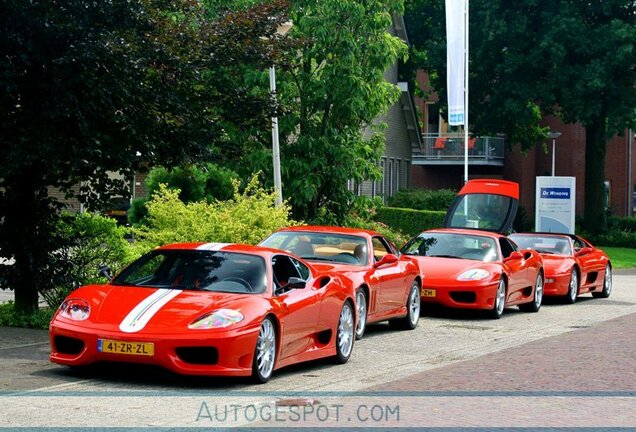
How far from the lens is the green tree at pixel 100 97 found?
14.3 m

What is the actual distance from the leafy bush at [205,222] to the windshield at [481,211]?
18608 mm

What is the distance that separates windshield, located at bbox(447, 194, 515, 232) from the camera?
128 feet

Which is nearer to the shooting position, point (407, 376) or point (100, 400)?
point (100, 400)

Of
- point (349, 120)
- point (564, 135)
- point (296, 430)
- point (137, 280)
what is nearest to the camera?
point (296, 430)

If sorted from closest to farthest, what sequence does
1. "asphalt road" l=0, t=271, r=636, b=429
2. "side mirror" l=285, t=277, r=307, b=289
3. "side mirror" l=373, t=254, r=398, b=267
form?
"asphalt road" l=0, t=271, r=636, b=429 < "side mirror" l=285, t=277, r=307, b=289 < "side mirror" l=373, t=254, r=398, b=267

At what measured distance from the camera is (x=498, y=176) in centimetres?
6694

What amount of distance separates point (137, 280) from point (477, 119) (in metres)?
45.9

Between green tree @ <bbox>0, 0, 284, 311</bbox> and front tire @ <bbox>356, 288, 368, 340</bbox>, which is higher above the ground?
green tree @ <bbox>0, 0, 284, 311</bbox>

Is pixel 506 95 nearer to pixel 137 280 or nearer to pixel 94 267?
pixel 94 267

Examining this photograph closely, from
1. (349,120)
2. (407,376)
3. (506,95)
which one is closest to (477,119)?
(506,95)

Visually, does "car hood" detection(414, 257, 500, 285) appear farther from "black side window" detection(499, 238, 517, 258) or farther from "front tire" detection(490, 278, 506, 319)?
"black side window" detection(499, 238, 517, 258)

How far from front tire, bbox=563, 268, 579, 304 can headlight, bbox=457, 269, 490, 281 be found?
197 inches

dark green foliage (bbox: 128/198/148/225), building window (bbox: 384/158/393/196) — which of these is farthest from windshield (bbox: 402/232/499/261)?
building window (bbox: 384/158/393/196)

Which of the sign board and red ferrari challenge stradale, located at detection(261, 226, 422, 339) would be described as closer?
red ferrari challenge stradale, located at detection(261, 226, 422, 339)
